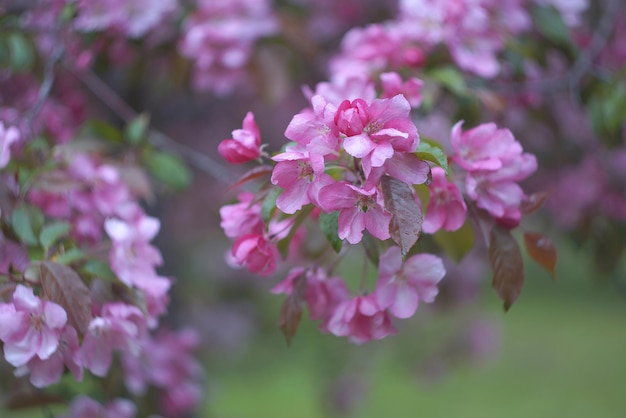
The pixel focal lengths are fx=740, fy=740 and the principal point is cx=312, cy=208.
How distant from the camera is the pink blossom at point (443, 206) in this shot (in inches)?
40.9

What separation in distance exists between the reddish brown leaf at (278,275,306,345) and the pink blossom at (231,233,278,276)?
68 millimetres

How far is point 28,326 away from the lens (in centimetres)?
104

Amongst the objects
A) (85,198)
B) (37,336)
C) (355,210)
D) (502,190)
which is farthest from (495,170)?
(85,198)

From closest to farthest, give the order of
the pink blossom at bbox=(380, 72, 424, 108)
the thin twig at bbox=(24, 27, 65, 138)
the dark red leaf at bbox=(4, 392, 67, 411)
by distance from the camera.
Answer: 1. the pink blossom at bbox=(380, 72, 424, 108)
2. the dark red leaf at bbox=(4, 392, 67, 411)
3. the thin twig at bbox=(24, 27, 65, 138)

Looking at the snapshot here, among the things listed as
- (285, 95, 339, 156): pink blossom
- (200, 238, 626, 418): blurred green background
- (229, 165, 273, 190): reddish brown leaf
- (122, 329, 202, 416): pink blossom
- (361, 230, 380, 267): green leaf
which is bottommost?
(200, 238, 626, 418): blurred green background

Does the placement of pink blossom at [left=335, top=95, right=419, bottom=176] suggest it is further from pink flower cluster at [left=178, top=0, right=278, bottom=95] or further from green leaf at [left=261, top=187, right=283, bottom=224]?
pink flower cluster at [left=178, top=0, right=278, bottom=95]

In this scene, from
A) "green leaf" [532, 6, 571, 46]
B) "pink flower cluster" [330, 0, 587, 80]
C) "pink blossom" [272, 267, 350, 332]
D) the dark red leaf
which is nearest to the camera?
"pink blossom" [272, 267, 350, 332]

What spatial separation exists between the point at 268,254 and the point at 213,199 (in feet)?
8.17

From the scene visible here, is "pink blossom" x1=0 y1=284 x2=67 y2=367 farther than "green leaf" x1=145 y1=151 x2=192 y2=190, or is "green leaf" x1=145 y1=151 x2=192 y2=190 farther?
"green leaf" x1=145 y1=151 x2=192 y2=190

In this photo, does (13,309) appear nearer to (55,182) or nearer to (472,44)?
(55,182)

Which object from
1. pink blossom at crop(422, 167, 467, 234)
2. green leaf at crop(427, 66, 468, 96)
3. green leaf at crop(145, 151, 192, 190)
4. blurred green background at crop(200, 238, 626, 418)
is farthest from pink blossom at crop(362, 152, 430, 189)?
blurred green background at crop(200, 238, 626, 418)

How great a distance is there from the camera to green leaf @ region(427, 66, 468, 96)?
1480 mm

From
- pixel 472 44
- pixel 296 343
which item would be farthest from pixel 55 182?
pixel 296 343

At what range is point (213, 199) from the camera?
3514mm
